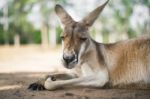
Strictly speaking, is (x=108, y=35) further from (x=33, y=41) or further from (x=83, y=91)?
(x=83, y=91)

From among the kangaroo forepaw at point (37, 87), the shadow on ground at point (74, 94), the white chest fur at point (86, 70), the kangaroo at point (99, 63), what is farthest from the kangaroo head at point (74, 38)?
the kangaroo forepaw at point (37, 87)

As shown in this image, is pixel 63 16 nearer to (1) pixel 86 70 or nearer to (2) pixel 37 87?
(1) pixel 86 70

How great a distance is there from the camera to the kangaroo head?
21.3 ft

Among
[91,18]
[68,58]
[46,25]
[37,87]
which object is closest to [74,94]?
[68,58]

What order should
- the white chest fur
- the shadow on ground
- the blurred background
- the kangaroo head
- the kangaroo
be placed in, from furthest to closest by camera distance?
the blurred background, the white chest fur, the kangaroo, the kangaroo head, the shadow on ground

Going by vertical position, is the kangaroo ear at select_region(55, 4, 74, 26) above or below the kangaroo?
above

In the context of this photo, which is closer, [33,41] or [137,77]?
[137,77]

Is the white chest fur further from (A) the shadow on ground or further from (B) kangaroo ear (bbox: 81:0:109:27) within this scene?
(B) kangaroo ear (bbox: 81:0:109:27)

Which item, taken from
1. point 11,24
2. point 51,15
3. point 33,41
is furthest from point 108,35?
point 51,15

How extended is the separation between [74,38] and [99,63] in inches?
32.2

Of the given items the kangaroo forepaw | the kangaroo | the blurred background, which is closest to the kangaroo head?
the kangaroo

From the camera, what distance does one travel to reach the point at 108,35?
209ft

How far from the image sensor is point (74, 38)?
6758 mm

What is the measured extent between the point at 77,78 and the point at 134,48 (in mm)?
1190
